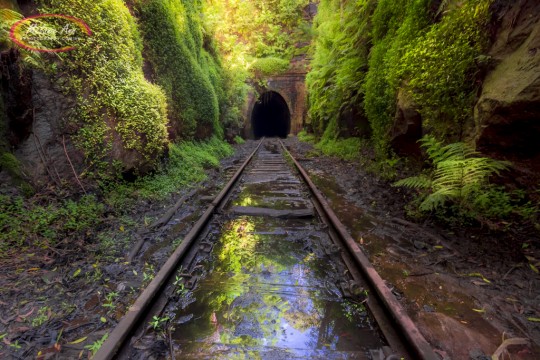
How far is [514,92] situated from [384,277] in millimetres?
2462

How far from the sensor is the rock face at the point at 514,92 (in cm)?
280

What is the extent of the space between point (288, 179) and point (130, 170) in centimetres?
370

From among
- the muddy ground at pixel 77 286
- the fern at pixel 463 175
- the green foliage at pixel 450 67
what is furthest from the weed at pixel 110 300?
the green foliage at pixel 450 67

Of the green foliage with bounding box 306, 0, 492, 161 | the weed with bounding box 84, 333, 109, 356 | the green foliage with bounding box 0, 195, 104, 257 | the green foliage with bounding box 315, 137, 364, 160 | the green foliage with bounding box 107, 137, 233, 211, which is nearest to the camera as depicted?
the weed with bounding box 84, 333, 109, 356

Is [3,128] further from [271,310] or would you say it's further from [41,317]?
[271,310]

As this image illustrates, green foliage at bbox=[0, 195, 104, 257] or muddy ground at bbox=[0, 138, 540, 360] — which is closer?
muddy ground at bbox=[0, 138, 540, 360]

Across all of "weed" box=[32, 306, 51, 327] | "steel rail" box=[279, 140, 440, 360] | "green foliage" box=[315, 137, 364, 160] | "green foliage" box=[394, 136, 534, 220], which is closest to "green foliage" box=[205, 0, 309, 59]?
"green foliage" box=[315, 137, 364, 160]

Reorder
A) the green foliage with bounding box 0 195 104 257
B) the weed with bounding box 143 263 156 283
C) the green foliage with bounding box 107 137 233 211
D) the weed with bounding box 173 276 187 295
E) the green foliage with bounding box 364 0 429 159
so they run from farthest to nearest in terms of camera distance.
Result: the green foliage with bounding box 364 0 429 159, the green foliage with bounding box 107 137 233 211, the green foliage with bounding box 0 195 104 257, the weed with bounding box 143 263 156 283, the weed with bounding box 173 276 187 295

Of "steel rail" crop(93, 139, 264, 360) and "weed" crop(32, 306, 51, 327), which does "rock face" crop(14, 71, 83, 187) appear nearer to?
"weed" crop(32, 306, 51, 327)

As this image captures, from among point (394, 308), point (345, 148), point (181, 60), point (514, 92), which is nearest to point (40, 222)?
point (394, 308)

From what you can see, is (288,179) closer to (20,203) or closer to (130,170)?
(130,170)

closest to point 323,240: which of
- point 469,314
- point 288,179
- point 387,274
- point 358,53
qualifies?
point 387,274

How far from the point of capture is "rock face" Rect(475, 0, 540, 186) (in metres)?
2.80

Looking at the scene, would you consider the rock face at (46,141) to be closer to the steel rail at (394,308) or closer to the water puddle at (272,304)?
the water puddle at (272,304)
